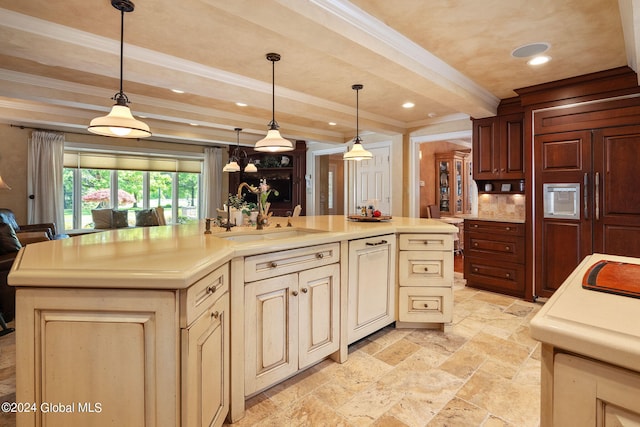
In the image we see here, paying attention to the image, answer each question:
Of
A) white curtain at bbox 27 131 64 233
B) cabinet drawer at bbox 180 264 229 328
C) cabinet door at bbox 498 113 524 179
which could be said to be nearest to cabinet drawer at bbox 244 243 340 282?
cabinet drawer at bbox 180 264 229 328

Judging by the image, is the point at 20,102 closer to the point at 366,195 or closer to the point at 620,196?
the point at 366,195

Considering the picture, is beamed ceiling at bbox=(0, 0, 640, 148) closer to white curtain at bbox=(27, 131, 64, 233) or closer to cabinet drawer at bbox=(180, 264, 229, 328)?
cabinet drawer at bbox=(180, 264, 229, 328)

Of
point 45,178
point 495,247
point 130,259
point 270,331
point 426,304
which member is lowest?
point 426,304

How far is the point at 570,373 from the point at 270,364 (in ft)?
4.92

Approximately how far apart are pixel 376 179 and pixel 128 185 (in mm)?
5192

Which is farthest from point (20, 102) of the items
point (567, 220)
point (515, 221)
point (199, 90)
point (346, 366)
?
point (567, 220)

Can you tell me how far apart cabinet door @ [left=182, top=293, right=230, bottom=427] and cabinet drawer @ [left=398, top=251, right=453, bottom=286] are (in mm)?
1620

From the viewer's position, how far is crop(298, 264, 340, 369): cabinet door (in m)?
1.99

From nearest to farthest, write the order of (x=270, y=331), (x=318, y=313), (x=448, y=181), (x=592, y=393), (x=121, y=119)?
(x=592, y=393), (x=270, y=331), (x=121, y=119), (x=318, y=313), (x=448, y=181)

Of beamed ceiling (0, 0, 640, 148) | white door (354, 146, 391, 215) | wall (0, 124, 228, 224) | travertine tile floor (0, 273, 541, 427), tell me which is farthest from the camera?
white door (354, 146, 391, 215)

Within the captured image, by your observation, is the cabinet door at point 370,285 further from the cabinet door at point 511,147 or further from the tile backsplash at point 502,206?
the tile backsplash at point 502,206

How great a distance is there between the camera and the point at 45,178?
570 centimetres

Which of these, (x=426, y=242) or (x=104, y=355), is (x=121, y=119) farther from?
(x=426, y=242)

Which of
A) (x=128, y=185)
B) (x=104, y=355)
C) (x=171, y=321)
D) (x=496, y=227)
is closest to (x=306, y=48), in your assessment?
(x=171, y=321)
